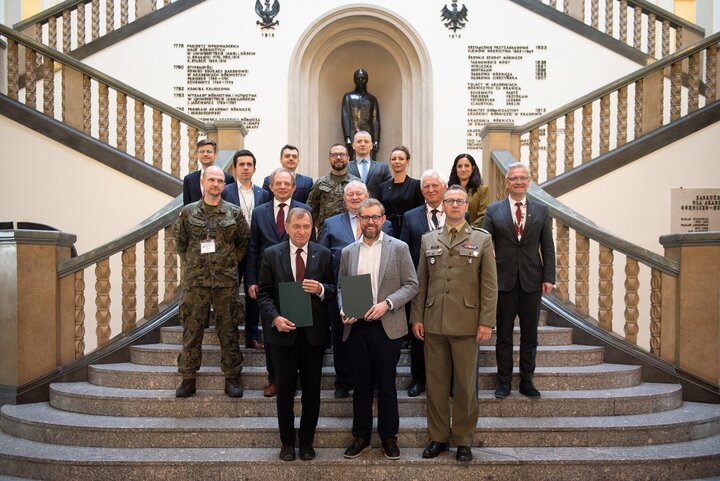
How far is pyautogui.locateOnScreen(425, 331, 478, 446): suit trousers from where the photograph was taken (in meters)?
3.77

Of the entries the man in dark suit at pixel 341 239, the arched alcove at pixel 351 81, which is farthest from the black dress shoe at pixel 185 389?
the arched alcove at pixel 351 81

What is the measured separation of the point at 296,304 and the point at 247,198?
1.54 m

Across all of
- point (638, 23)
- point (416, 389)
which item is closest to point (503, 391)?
point (416, 389)

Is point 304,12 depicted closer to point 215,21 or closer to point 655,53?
point 215,21

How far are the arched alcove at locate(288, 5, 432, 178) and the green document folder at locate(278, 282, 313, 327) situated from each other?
19.7 feet

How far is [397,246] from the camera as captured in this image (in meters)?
3.86

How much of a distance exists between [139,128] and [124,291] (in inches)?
96.4

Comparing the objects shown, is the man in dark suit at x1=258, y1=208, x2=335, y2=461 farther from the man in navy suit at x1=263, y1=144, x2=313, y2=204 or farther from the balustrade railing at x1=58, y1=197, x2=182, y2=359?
the balustrade railing at x1=58, y1=197, x2=182, y2=359

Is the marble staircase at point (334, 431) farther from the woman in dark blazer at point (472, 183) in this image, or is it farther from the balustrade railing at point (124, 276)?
the woman in dark blazer at point (472, 183)

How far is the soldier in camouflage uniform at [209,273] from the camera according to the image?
4238 millimetres

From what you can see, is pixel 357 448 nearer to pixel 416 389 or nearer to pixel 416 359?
pixel 416 389

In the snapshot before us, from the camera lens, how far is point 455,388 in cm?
381

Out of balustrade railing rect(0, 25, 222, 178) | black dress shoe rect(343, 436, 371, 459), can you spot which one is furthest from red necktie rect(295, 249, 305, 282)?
balustrade railing rect(0, 25, 222, 178)

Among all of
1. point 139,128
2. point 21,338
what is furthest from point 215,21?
point 21,338
